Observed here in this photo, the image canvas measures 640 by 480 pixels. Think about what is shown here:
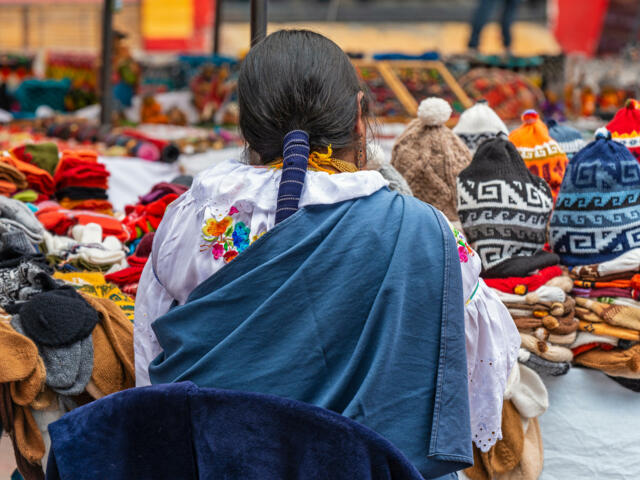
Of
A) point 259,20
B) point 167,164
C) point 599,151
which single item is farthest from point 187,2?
point 599,151

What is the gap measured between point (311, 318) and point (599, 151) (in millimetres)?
1097

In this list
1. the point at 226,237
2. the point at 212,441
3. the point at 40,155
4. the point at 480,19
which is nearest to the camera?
the point at 212,441

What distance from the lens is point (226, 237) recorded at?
1.30 metres

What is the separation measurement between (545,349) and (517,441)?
227 mm

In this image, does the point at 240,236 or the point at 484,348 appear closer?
the point at 240,236

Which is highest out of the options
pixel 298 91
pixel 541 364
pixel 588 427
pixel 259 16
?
pixel 259 16

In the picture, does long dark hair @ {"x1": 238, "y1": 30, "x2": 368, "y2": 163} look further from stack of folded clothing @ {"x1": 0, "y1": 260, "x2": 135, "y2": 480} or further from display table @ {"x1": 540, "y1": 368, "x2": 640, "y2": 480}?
display table @ {"x1": 540, "y1": 368, "x2": 640, "y2": 480}

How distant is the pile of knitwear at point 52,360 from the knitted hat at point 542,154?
4.14ft

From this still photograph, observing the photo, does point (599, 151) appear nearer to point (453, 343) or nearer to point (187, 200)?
point (453, 343)

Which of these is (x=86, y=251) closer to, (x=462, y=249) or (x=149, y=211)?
(x=149, y=211)

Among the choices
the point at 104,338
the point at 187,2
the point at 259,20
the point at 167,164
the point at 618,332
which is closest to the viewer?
the point at 104,338

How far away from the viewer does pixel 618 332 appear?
73.7 inches

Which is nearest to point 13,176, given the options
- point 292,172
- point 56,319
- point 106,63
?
point 56,319

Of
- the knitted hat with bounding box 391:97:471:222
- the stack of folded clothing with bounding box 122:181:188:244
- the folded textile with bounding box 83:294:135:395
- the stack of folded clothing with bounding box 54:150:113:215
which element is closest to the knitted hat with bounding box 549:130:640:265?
the knitted hat with bounding box 391:97:471:222
